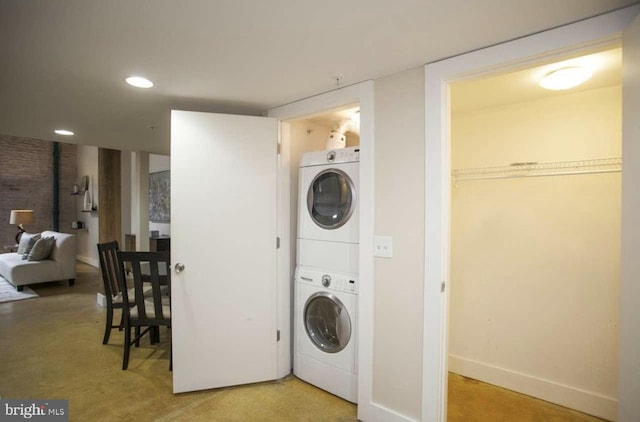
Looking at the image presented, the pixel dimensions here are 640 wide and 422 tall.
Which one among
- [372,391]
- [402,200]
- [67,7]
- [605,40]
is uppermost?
[67,7]

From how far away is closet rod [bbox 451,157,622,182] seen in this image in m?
2.00

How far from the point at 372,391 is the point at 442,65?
1922 millimetres

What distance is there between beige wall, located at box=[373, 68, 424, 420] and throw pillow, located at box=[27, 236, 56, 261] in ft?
18.5

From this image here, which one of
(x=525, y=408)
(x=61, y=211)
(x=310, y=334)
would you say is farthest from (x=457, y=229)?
(x=61, y=211)

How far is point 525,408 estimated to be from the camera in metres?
2.07

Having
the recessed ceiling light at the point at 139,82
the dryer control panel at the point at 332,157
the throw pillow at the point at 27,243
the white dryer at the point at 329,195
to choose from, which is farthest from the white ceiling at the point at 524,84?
the throw pillow at the point at 27,243

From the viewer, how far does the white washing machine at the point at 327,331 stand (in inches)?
83.4

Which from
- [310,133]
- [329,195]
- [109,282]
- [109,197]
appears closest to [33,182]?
[109,197]

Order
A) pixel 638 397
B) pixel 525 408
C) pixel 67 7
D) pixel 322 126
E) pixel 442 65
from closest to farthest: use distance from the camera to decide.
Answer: pixel 638 397 < pixel 67 7 < pixel 442 65 < pixel 525 408 < pixel 322 126

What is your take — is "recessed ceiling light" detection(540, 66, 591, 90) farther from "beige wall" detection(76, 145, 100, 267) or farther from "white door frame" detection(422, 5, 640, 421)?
"beige wall" detection(76, 145, 100, 267)

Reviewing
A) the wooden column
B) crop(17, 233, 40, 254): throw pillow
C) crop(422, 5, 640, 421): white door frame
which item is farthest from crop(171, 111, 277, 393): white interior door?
crop(17, 233, 40, 254): throw pillow

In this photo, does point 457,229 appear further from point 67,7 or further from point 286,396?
point 67,7

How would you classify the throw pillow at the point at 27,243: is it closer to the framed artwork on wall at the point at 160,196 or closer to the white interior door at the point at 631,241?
the framed artwork on wall at the point at 160,196

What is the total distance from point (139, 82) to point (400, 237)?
75.1 inches
